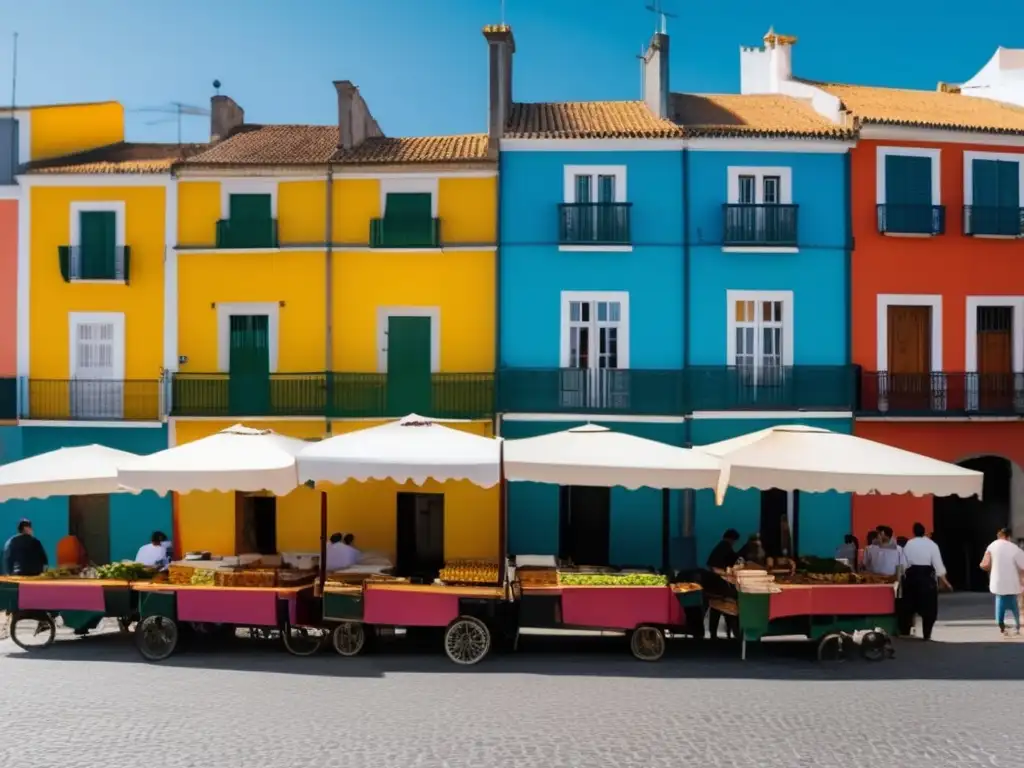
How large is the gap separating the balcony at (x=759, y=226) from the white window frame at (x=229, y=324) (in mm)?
9606

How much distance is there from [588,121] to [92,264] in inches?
442

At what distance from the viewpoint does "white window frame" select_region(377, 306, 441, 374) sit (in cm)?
2494

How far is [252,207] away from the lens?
2545 cm

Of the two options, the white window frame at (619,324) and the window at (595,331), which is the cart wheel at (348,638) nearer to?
the window at (595,331)

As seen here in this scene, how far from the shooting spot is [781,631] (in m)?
15.0

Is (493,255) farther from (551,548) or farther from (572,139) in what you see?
(551,548)

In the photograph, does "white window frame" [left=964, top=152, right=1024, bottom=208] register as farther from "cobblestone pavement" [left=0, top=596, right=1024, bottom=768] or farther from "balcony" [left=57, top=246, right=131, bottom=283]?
"balcony" [left=57, top=246, right=131, bottom=283]

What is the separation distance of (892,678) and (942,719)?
2.35 m

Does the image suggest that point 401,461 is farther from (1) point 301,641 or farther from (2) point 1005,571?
(2) point 1005,571

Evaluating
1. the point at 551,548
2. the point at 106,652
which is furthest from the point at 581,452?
the point at 551,548

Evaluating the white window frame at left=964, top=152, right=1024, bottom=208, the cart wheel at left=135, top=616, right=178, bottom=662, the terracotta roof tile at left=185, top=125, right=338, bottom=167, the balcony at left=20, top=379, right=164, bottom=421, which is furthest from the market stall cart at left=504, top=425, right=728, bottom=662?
the white window frame at left=964, top=152, right=1024, bottom=208

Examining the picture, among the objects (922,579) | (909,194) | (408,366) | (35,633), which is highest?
(909,194)

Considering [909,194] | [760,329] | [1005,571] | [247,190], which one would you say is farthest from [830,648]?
[247,190]

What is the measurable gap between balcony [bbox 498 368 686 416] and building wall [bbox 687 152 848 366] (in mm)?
1000
